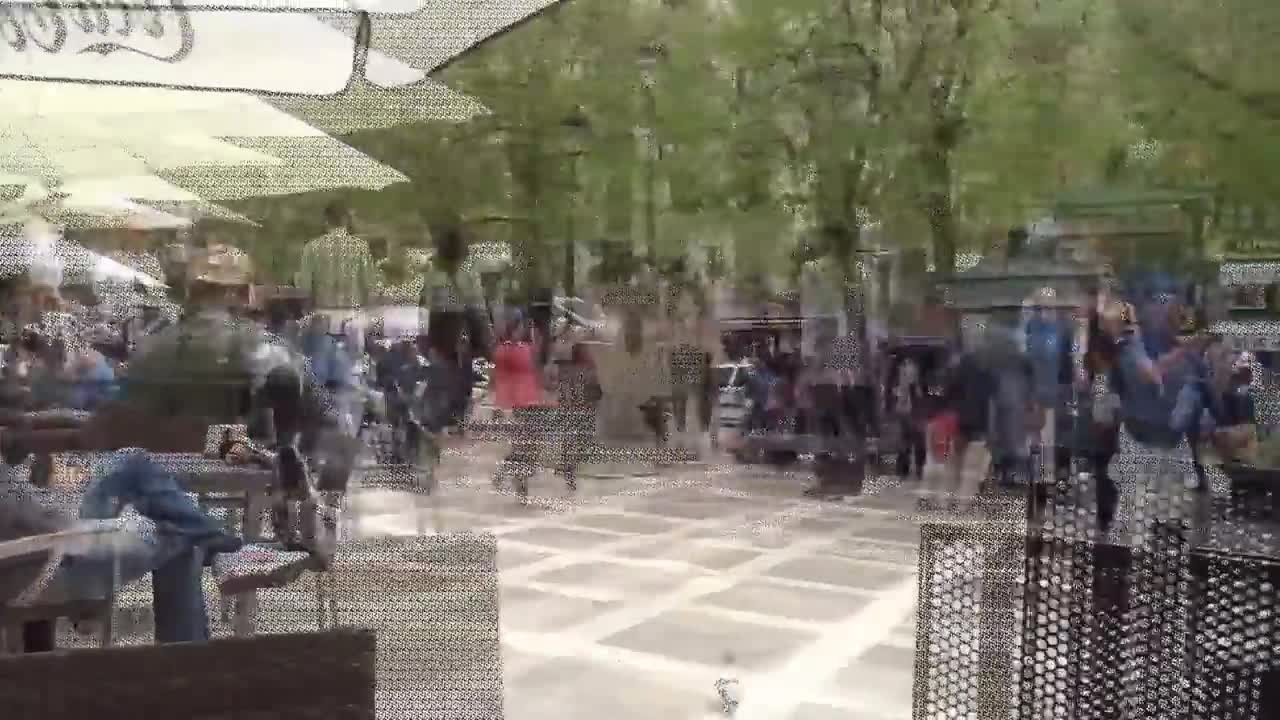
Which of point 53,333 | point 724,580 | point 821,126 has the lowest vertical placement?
point 724,580

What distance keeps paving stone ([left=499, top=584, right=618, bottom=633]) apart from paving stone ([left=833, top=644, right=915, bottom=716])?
116 centimetres

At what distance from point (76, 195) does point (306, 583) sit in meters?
2.34

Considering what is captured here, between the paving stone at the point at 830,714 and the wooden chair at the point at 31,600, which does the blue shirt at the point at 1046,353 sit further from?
the wooden chair at the point at 31,600

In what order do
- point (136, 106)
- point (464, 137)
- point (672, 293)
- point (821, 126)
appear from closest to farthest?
point (136, 106), point (464, 137), point (821, 126), point (672, 293)

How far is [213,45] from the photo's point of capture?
3.11m

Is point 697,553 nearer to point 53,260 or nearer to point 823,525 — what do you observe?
point 823,525

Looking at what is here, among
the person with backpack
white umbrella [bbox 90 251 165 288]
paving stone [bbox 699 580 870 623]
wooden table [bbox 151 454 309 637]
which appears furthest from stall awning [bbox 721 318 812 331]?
wooden table [bbox 151 454 309 637]

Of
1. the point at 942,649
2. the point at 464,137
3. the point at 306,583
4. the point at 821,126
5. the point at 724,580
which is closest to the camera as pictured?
the point at 942,649

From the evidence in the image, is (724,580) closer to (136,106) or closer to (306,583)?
(306,583)

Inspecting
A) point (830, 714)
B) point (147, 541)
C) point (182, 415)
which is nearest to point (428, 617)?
point (147, 541)

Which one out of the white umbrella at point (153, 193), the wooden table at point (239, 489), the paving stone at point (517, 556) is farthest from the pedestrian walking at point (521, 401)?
the wooden table at point (239, 489)

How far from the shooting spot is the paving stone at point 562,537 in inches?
219

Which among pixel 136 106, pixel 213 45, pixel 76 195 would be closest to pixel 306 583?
pixel 213 45

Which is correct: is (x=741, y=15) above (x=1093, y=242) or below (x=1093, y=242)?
above
